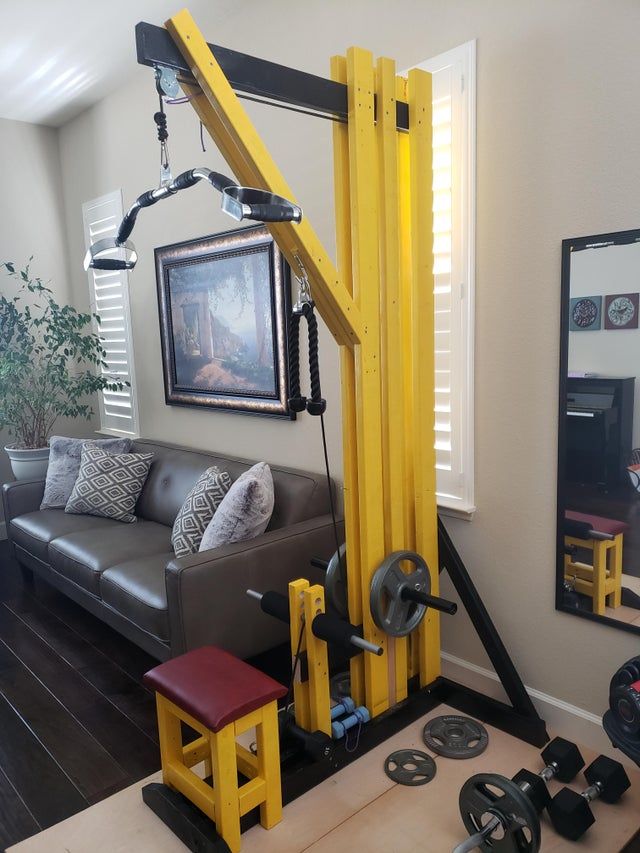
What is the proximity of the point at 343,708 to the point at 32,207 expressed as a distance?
4137 mm

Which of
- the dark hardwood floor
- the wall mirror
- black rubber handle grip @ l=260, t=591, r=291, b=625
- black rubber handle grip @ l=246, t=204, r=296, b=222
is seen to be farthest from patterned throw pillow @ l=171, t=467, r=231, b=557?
black rubber handle grip @ l=246, t=204, r=296, b=222

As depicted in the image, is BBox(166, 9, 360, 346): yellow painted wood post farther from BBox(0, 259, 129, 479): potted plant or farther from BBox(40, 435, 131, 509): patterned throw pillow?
BBox(0, 259, 129, 479): potted plant

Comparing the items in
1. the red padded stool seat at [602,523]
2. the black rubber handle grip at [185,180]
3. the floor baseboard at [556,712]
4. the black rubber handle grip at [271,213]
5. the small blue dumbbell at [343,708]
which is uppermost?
the black rubber handle grip at [185,180]

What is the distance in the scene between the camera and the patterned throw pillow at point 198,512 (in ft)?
9.75

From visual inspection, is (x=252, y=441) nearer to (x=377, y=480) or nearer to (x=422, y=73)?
(x=377, y=480)

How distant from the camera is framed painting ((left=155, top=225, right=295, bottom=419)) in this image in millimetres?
3256

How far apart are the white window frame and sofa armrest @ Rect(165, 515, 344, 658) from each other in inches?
24.9

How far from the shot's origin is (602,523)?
210 centimetres

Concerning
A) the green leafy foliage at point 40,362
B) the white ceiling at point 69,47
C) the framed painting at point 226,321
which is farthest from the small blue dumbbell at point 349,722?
the white ceiling at point 69,47

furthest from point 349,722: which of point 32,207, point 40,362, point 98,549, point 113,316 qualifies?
point 32,207

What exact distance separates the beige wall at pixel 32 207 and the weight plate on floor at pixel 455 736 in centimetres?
362

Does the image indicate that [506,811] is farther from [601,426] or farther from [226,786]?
[601,426]

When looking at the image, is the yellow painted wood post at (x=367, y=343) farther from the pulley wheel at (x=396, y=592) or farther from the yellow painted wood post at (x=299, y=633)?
the yellow painted wood post at (x=299, y=633)

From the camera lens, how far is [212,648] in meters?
2.11
